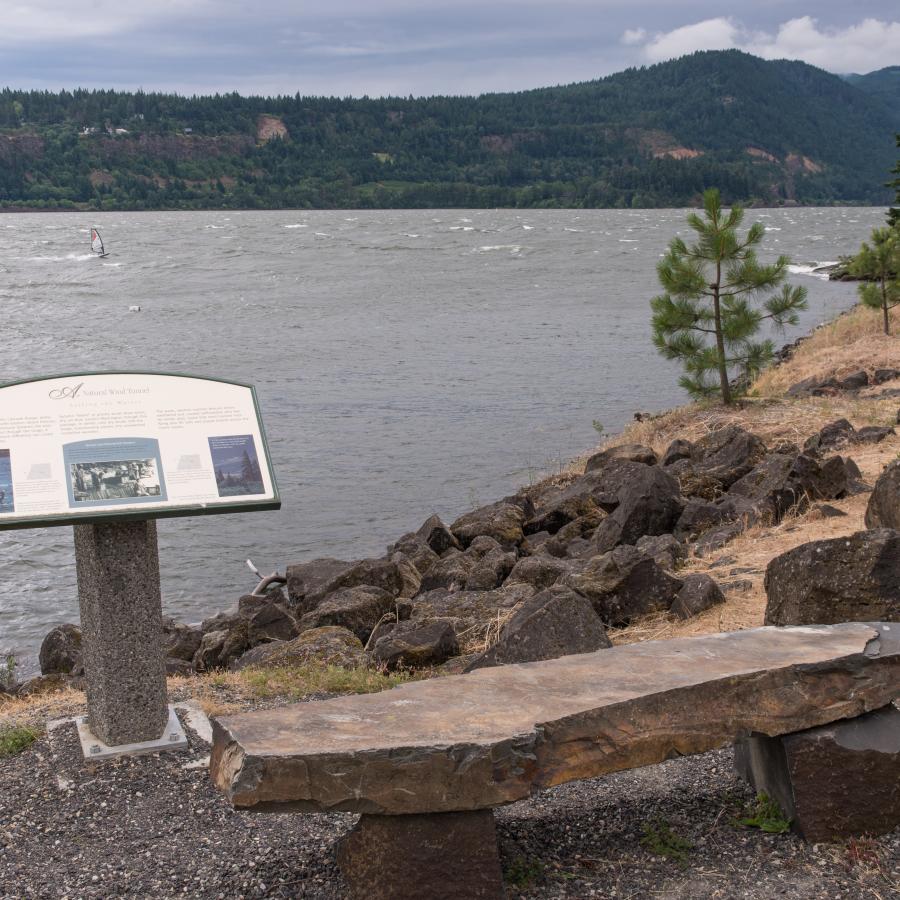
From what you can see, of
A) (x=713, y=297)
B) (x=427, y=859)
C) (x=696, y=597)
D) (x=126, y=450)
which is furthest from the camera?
(x=713, y=297)

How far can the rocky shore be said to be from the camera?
4.90 metres

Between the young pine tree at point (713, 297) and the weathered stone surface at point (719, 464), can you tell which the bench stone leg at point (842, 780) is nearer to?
the weathered stone surface at point (719, 464)

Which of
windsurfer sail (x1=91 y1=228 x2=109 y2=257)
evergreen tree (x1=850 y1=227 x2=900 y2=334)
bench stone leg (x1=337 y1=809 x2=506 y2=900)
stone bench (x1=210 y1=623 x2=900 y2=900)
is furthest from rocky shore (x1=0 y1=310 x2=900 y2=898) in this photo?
windsurfer sail (x1=91 y1=228 x2=109 y2=257)

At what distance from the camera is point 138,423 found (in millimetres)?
6027

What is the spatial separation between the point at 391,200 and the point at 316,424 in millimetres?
149046

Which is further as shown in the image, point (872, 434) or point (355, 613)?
point (872, 434)

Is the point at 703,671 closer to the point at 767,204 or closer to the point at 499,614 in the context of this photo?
the point at 499,614

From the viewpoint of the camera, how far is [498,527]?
564 inches

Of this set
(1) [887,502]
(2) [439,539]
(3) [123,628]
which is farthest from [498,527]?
(3) [123,628]

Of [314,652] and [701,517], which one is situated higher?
[701,517]

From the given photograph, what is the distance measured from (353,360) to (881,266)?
1424 cm

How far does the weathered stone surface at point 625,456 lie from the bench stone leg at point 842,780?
1158 cm

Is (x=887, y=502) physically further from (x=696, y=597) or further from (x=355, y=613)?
(x=355, y=613)

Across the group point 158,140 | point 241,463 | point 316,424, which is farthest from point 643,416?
point 158,140
